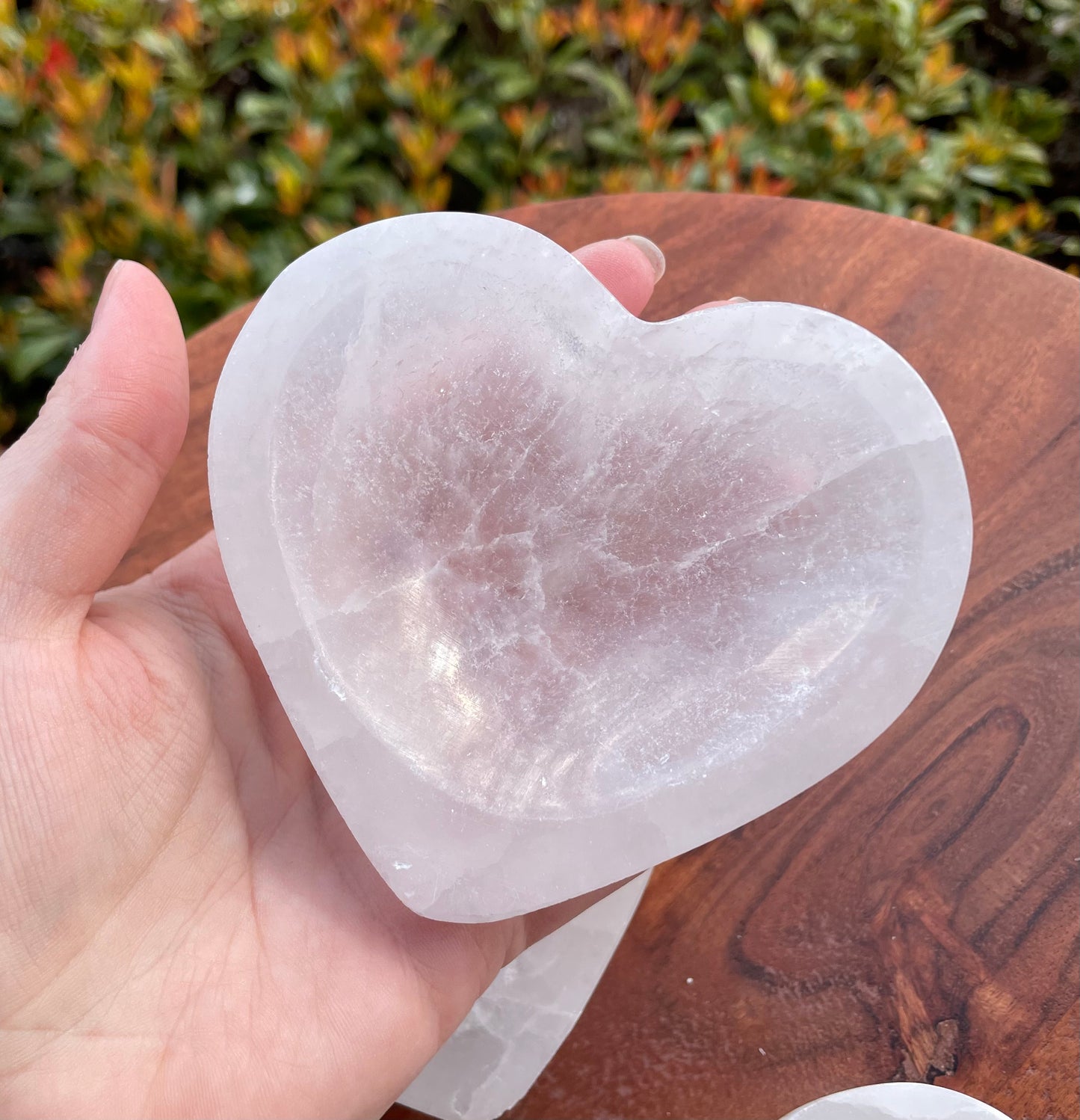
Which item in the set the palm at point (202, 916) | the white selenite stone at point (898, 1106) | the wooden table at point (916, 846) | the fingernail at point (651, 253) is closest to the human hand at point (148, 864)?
the palm at point (202, 916)

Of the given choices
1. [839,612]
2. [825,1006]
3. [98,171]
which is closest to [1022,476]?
[839,612]

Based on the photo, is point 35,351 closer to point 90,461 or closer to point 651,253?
point 90,461

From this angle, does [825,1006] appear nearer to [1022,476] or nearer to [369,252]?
[1022,476]

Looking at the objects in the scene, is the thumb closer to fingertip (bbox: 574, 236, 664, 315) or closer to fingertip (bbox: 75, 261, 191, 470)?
fingertip (bbox: 75, 261, 191, 470)

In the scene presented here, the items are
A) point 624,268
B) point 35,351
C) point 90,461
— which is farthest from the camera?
point 35,351

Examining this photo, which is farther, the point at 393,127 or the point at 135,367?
the point at 393,127

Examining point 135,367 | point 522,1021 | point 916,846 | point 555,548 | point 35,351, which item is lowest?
point 522,1021

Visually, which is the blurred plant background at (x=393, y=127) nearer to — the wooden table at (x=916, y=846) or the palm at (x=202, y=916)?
the wooden table at (x=916, y=846)

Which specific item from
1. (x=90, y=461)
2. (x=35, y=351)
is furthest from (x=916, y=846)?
(x=35, y=351)
